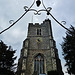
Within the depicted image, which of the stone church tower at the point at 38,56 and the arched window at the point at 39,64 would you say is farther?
the arched window at the point at 39,64

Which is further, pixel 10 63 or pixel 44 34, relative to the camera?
pixel 44 34

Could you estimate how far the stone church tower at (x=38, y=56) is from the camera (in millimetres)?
15797

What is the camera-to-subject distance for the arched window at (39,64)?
16.0 m

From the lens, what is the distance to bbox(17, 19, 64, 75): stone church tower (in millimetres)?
15797

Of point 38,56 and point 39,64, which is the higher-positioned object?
point 38,56

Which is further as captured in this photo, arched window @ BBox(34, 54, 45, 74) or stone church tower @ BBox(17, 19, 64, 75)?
arched window @ BBox(34, 54, 45, 74)

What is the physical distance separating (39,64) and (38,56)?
1922 mm

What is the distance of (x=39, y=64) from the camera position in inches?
666

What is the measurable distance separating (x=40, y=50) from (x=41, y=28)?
29.5ft

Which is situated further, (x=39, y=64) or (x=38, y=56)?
(x=38, y=56)

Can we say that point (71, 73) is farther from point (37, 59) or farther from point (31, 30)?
point (31, 30)

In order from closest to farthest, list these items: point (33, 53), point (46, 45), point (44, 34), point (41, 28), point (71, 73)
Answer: point (71, 73), point (33, 53), point (46, 45), point (44, 34), point (41, 28)

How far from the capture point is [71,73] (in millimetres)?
10734

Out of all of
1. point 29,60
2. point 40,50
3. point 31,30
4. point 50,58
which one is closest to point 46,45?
point 40,50
